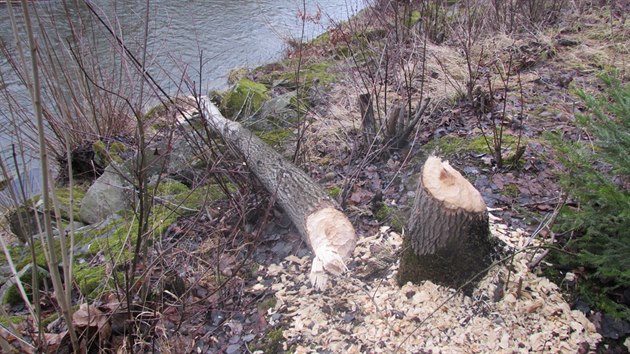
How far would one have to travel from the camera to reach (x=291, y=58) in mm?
7625

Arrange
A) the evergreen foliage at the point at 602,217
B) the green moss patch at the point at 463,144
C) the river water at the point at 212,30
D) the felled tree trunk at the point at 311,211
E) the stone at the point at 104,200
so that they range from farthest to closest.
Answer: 1. the river water at the point at 212,30
2. the stone at the point at 104,200
3. the green moss patch at the point at 463,144
4. the felled tree trunk at the point at 311,211
5. the evergreen foliage at the point at 602,217

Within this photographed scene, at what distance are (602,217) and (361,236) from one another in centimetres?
126

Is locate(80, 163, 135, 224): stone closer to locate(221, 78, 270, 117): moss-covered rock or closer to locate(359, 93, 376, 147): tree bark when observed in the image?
A: locate(221, 78, 270, 117): moss-covered rock

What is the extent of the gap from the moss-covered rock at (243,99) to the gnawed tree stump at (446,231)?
350cm

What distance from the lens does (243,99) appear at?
5.62 m

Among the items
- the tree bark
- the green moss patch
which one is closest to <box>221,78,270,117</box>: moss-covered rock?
the tree bark

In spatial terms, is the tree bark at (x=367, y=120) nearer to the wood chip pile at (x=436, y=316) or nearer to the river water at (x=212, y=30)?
the wood chip pile at (x=436, y=316)

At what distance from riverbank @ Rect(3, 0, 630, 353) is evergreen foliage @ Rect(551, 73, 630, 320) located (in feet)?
0.27

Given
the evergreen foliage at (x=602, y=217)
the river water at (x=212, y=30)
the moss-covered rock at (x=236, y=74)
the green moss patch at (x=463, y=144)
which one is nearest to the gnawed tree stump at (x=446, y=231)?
the evergreen foliage at (x=602, y=217)

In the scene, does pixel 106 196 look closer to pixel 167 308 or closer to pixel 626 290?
pixel 167 308

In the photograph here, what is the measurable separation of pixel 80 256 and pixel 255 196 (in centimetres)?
141

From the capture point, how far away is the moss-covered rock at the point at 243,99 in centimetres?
544

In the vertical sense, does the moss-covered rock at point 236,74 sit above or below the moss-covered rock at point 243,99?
above

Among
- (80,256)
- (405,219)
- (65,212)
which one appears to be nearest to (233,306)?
(405,219)
